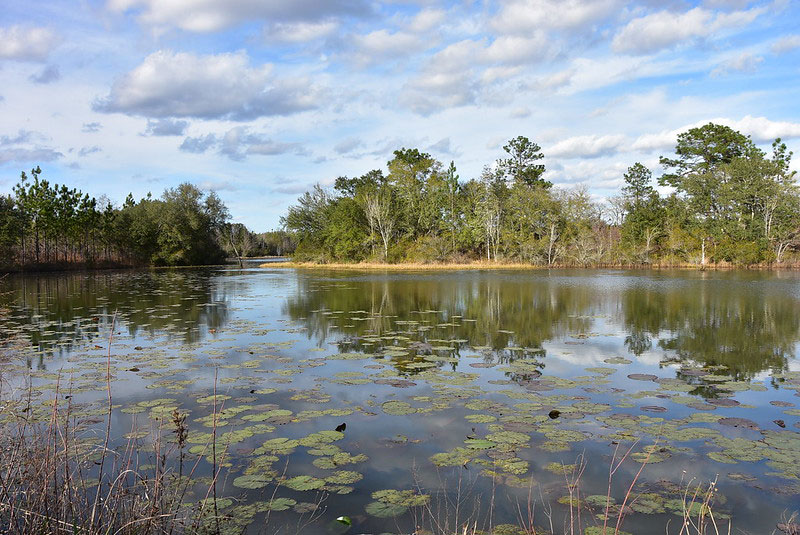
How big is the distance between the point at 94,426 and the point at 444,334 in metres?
8.61

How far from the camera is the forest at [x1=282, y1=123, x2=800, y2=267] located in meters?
52.8

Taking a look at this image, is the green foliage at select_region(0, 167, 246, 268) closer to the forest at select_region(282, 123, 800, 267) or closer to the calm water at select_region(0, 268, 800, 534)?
the forest at select_region(282, 123, 800, 267)

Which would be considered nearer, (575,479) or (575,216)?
(575,479)

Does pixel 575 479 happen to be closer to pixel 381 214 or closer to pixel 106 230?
pixel 381 214

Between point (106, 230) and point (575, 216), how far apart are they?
5520cm

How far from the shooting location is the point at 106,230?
63.2 metres

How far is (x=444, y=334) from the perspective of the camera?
1355cm

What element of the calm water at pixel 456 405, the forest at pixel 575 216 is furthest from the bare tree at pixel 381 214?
the calm water at pixel 456 405

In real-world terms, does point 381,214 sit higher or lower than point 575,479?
higher

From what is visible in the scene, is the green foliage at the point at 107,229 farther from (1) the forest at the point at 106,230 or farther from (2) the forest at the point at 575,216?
(2) the forest at the point at 575,216

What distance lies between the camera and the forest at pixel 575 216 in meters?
52.8

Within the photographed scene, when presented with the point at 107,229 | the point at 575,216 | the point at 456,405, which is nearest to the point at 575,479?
the point at 456,405

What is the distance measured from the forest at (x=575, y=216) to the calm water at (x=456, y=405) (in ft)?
141

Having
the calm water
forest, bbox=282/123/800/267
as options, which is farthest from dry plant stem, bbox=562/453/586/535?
forest, bbox=282/123/800/267
